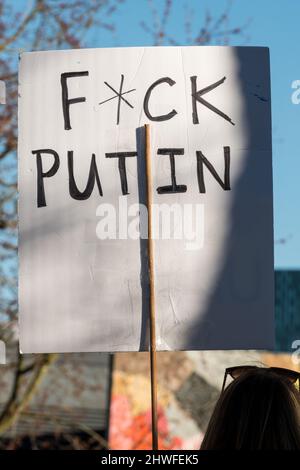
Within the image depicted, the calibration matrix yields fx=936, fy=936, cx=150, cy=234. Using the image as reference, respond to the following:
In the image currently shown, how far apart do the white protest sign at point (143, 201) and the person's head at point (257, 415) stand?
578 millimetres

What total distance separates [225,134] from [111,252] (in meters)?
0.38

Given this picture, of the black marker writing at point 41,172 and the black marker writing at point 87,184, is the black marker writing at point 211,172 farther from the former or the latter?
the black marker writing at point 41,172

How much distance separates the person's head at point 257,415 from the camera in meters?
1.48

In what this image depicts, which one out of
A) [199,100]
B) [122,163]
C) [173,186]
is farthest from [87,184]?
[199,100]

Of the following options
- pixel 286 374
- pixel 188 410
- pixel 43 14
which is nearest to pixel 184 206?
pixel 286 374

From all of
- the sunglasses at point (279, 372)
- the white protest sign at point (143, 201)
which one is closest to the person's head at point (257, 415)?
the sunglasses at point (279, 372)

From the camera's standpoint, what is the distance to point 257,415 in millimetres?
1498

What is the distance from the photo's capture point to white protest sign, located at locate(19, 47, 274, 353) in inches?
84.9

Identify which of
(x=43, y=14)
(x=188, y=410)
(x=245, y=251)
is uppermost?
(x=43, y=14)

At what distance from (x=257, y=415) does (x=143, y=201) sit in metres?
0.79

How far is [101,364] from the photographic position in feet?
35.4

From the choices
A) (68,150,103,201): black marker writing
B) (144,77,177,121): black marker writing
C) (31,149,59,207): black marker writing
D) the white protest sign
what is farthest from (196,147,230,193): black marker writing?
(31,149,59,207): black marker writing
